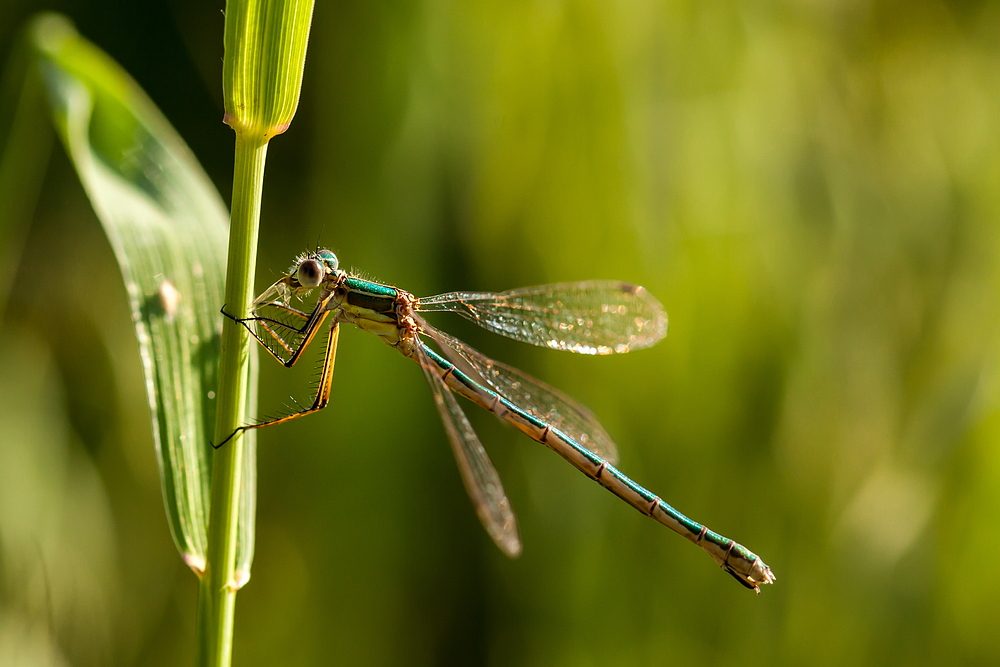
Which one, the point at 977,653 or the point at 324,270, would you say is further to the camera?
the point at 977,653

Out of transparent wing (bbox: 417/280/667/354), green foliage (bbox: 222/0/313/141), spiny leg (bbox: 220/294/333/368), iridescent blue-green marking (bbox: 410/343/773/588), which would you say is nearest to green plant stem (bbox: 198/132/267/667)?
green foliage (bbox: 222/0/313/141)

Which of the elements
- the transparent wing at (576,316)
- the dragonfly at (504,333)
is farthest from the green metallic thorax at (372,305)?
the transparent wing at (576,316)

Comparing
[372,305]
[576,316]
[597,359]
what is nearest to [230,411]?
[372,305]

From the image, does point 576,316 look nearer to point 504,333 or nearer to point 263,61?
point 504,333

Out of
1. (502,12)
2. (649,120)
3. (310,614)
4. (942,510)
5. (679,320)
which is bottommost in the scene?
(310,614)

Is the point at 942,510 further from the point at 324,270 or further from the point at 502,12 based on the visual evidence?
the point at 502,12

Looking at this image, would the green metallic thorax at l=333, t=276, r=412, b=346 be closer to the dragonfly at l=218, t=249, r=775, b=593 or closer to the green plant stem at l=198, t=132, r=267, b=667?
the dragonfly at l=218, t=249, r=775, b=593

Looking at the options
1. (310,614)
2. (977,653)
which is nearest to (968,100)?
(977,653)
